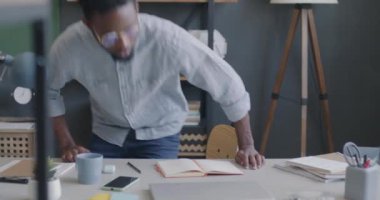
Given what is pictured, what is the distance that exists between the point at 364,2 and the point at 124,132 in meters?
1.99

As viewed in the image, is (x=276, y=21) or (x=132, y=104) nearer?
(x=132, y=104)

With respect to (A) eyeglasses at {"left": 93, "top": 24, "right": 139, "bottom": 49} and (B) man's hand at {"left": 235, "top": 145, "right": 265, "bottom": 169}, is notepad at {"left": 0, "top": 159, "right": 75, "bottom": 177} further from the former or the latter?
(B) man's hand at {"left": 235, "top": 145, "right": 265, "bottom": 169}

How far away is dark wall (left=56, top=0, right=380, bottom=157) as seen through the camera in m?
3.10

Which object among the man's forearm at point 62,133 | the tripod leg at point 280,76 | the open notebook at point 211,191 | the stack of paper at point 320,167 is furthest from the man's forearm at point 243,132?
the tripod leg at point 280,76

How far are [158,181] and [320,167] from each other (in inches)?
19.3

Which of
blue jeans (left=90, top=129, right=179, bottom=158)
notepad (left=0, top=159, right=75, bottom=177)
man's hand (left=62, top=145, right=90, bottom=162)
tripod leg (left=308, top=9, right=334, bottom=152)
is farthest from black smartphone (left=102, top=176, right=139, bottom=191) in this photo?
tripod leg (left=308, top=9, right=334, bottom=152)

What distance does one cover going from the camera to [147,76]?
1.84 m

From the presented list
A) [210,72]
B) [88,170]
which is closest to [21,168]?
[88,170]

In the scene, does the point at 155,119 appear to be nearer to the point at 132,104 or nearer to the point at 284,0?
the point at 132,104

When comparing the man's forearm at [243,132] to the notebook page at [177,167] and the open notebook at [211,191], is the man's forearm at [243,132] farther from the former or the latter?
the open notebook at [211,191]

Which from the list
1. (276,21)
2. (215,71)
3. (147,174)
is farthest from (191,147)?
(147,174)

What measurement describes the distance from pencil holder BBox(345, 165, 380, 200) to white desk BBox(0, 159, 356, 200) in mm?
51

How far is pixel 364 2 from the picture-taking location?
3.12 m

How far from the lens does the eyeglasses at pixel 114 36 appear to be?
1.59 meters
